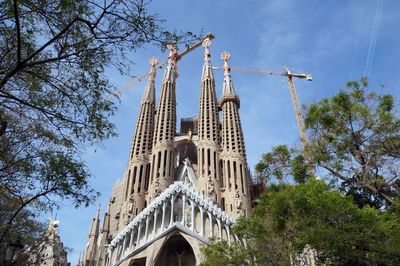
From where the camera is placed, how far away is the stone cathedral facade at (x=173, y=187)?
21.0 meters

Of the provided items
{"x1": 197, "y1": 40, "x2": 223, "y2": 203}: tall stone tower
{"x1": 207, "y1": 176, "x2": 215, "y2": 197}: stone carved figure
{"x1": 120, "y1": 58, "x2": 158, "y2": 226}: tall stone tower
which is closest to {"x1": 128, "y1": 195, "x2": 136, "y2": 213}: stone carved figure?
{"x1": 120, "y1": 58, "x2": 158, "y2": 226}: tall stone tower

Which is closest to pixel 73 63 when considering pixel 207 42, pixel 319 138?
pixel 319 138

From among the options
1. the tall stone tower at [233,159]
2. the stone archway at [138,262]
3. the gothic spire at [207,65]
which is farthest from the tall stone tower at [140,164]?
the tall stone tower at [233,159]

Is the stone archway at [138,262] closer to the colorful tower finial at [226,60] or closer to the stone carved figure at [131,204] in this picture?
the stone carved figure at [131,204]

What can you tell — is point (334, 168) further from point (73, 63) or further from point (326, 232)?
point (73, 63)

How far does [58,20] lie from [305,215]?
734 cm

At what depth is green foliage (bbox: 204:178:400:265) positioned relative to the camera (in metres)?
7.84

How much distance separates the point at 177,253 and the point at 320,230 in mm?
15340

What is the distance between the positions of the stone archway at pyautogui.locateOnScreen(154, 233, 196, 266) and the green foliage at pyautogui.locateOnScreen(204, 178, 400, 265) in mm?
9992

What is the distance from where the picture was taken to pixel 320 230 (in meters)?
7.84

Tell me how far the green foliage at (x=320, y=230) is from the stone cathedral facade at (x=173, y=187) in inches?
244

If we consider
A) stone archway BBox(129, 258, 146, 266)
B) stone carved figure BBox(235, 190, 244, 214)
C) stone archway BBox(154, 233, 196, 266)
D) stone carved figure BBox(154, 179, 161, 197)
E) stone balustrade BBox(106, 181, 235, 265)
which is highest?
stone carved figure BBox(154, 179, 161, 197)

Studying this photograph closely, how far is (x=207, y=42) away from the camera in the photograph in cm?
4175

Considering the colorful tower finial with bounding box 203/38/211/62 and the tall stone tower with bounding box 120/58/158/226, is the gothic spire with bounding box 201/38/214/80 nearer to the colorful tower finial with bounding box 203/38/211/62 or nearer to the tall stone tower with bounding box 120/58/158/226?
the colorful tower finial with bounding box 203/38/211/62
